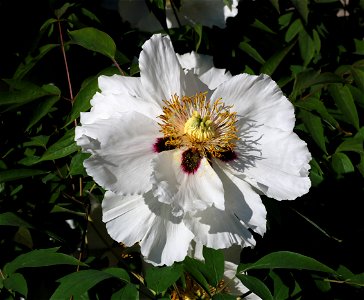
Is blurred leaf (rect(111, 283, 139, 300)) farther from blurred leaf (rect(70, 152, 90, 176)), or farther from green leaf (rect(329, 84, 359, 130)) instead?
green leaf (rect(329, 84, 359, 130))

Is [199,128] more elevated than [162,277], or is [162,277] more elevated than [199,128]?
[199,128]

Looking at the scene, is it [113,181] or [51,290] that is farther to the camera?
[51,290]

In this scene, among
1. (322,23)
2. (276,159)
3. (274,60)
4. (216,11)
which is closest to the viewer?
(276,159)

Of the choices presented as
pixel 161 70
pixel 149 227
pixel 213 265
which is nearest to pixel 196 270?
pixel 213 265

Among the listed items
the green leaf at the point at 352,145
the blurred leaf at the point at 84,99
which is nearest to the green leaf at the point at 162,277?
the blurred leaf at the point at 84,99

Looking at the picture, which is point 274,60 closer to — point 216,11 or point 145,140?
point 216,11

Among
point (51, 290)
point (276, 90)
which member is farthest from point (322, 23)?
point (51, 290)

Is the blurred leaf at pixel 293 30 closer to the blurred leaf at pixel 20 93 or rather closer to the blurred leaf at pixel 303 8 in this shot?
the blurred leaf at pixel 303 8

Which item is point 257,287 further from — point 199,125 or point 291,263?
point 199,125
